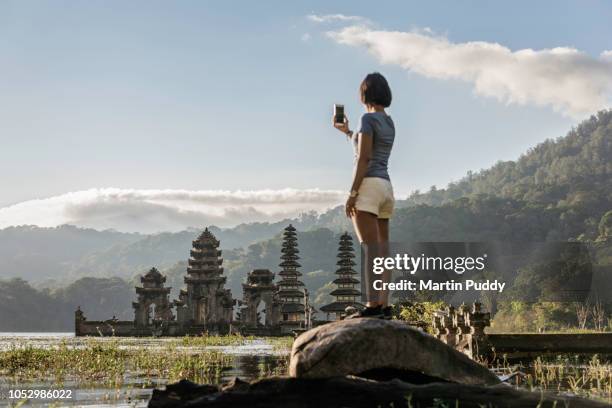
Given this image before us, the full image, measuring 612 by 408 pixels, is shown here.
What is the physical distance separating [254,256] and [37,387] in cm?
15091

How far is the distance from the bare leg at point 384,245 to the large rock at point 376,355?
487mm

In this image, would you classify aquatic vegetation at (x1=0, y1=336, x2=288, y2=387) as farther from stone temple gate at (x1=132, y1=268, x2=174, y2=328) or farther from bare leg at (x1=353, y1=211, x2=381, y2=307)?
stone temple gate at (x1=132, y1=268, x2=174, y2=328)

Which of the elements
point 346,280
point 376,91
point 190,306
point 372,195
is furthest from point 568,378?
point 190,306

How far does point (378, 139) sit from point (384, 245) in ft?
3.60

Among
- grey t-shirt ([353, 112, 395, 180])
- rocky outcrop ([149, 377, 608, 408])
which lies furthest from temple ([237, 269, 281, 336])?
rocky outcrop ([149, 377, 608, 408])

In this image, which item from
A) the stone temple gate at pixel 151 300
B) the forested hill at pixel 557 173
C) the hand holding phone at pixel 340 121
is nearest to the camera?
the hand holding phone at pixel 340 121

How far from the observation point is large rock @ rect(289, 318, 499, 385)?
24.5 feet

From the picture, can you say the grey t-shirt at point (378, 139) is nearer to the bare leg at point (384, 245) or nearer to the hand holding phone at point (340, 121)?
the hand holding phone at point (340, 121)

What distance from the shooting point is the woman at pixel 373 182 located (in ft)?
26.3

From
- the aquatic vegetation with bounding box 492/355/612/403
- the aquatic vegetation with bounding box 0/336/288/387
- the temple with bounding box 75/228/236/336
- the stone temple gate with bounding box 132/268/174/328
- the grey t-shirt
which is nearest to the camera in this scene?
the grey t-shirt

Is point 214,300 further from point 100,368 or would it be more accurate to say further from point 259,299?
point 100,368

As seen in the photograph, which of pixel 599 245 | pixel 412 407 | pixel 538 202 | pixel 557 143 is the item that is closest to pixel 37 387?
pixel 412 407

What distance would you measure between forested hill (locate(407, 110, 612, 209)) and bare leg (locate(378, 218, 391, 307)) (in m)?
101

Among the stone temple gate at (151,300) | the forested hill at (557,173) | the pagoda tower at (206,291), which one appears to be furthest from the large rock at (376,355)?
the forested hill at (557,173)
